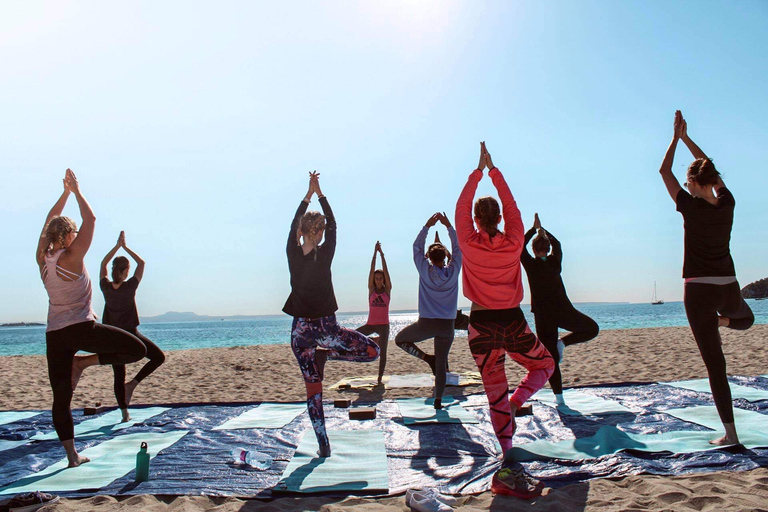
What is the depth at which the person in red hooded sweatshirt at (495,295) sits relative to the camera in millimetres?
3609

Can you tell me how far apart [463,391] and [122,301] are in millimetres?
5146

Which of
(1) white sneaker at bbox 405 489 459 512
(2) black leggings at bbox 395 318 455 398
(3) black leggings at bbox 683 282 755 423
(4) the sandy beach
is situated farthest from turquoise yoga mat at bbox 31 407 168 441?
(3) black leggings at bbox 683 282 755 423

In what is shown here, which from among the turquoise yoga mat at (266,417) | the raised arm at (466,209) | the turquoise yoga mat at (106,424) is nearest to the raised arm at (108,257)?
the turquoise yoga mat at (106,424)

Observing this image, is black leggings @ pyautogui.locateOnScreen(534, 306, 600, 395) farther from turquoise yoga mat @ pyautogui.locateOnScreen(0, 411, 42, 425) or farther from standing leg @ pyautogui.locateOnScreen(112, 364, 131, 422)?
turquoise yoga mat @ pyautogui.locateOnScreen(0, 411, 42, 425)

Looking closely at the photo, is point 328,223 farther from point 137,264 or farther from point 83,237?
point 137,264

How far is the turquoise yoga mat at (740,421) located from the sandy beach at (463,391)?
797 mm

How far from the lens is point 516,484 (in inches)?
124

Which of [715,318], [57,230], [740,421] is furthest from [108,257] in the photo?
[740,421]

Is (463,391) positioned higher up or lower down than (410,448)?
lower down

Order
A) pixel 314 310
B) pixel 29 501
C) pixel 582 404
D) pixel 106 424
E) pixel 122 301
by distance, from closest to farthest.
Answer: pixel 29 501
pixel 314 310
pixel 106 424
pixel 582 404
pixel 122 301

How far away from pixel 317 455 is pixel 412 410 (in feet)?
6.77

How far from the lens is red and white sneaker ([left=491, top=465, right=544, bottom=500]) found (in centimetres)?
→ 312

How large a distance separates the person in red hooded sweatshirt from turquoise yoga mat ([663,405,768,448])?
6.28ft

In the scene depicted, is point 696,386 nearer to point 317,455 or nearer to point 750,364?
point 750,364
